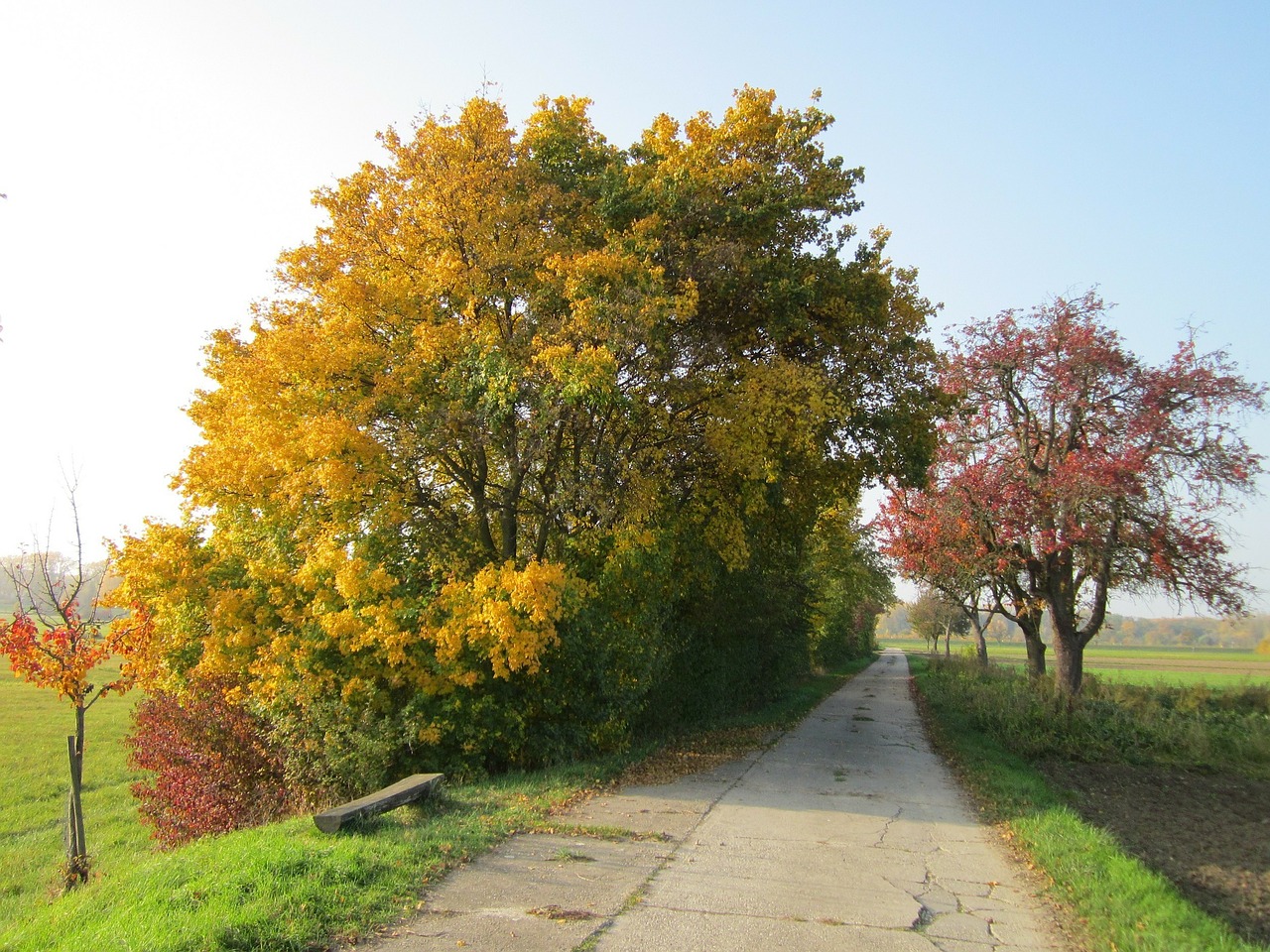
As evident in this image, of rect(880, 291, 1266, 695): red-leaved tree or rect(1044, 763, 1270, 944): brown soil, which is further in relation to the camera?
rect(880, 291, 1266, 695): red-leaved tree

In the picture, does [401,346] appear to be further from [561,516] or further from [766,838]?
[766,838]

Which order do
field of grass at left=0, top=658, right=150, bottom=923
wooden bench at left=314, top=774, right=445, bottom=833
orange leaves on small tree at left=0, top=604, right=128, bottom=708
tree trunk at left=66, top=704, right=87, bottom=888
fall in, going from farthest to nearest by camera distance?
1. field of grass at left=0, top=658, right=150, bottom=923
2. orange leaves on small tree at left=0, top=604, right=128, bottom=708
3. tree trunk at left=66, top=704, right=87, bottom=888
4. wooden bench at left=314, top=774, right=445, bottom=833

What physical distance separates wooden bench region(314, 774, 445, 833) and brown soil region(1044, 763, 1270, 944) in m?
6.75

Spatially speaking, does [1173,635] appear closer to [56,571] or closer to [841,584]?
[841,584]

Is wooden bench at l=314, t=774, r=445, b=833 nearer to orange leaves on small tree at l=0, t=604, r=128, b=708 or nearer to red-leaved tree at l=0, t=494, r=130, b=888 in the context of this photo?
red-leaved tree at l=0, t=494, r=130, b=888

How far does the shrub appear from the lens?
1170 centimetres

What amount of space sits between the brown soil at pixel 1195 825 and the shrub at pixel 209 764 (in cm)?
1061

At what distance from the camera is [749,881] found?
628 centimetres

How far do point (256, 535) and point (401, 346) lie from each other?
334 centimetres

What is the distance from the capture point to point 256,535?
11625 millimetres

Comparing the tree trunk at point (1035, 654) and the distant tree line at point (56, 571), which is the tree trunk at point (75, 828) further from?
the tree trunk at point (1035, 654)

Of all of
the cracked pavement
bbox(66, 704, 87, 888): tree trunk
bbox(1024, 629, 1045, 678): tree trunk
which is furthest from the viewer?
bbox(1024, 629, 1045, 678): tree trunk

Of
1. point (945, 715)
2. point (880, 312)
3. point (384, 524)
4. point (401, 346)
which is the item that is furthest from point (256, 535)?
point (945, 715)

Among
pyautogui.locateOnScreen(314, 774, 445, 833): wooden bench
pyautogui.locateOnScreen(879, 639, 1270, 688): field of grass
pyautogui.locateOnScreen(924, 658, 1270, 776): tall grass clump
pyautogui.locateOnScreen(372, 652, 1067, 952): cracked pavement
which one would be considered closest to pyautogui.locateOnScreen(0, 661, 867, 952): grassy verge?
pyautogui.locateOnScreen(314, 774, 445, 833): wooden bench
